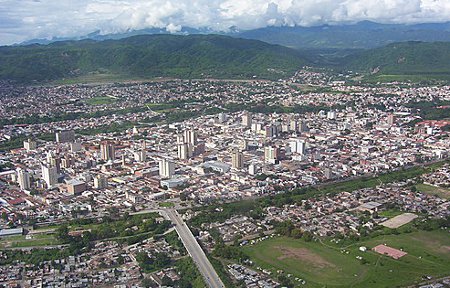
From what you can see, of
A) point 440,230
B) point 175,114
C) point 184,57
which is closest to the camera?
point 440,230

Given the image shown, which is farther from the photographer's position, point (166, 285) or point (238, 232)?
point (238, 232)

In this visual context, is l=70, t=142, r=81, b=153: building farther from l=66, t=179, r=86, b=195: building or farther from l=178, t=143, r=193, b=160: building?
l=66, t=179, r=86, b=195: building

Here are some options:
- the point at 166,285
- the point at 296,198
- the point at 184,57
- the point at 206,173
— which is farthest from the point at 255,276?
the point at 184,57

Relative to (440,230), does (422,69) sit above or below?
above

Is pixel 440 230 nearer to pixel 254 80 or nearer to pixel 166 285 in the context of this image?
pixel 166 285

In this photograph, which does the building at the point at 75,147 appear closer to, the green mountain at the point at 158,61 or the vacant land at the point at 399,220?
the vacant land at the point at 399,220

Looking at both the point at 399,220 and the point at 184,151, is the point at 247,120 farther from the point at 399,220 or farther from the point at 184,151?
the point at 399,220

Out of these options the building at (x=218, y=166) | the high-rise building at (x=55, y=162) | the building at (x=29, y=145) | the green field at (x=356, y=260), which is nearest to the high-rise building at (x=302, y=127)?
the building at (x=218, y=166)
